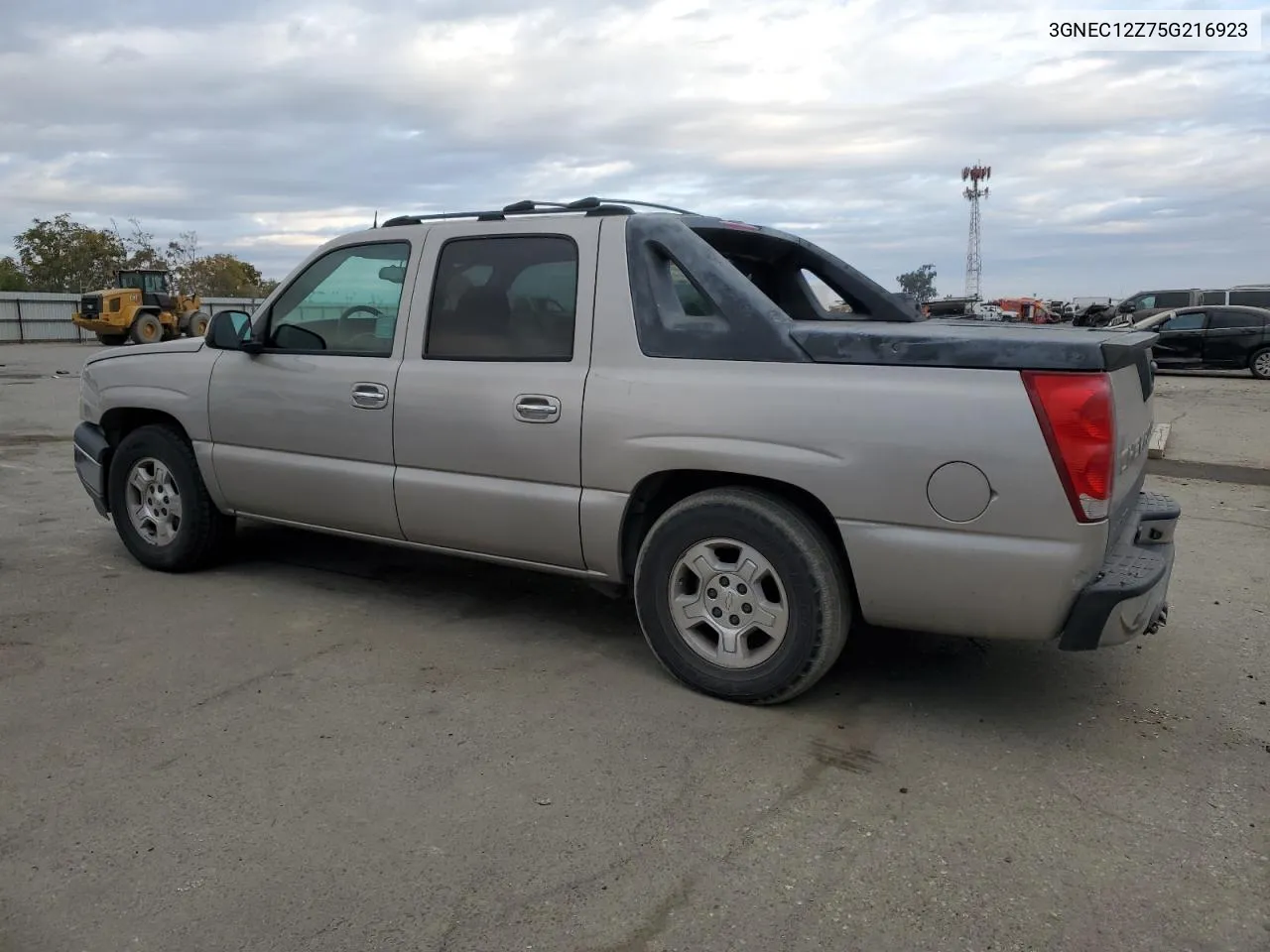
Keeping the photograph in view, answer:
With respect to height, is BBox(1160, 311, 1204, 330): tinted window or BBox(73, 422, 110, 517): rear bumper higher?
BBox(1160, 311, 1204, 330): tinted window

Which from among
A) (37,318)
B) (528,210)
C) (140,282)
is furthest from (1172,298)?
(37,318)

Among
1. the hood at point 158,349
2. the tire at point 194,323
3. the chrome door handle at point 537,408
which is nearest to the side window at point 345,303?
the hood at point 158,349

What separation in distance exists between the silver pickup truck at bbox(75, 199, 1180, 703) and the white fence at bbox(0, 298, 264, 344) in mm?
39363

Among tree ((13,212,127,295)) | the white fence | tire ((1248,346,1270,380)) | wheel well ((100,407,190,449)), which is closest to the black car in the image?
tire ((1248,346,1270,380))

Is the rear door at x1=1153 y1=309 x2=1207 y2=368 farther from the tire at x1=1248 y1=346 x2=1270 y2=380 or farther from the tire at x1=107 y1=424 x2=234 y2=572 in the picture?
the tire at x1=107 y1=424 x2=234 y2=572

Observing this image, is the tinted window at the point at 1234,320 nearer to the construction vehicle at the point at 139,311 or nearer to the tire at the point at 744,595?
the tire at the point at 744,595

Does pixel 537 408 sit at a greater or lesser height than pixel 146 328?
lesser

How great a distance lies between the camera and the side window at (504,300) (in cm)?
410

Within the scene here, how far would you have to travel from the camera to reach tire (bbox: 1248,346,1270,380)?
67.1ft

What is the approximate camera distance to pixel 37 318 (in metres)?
41.2

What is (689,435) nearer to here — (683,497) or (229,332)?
(683,497)

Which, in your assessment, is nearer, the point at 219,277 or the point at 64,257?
the point at 64,257

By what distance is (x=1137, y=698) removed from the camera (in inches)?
151

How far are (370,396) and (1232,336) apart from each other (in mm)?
21308
